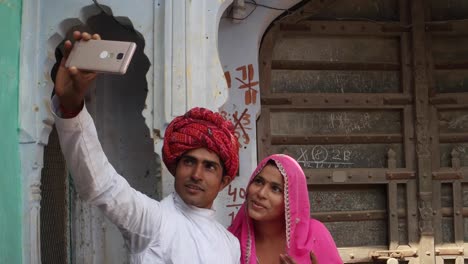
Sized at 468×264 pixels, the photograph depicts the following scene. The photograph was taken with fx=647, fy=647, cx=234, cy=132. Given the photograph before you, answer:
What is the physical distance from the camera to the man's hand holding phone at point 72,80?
1592 millimetres

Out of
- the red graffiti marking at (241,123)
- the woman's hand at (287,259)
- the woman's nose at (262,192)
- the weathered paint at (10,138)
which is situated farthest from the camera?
the red graffiti marking at (241,123)

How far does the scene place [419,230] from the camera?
14.6ft

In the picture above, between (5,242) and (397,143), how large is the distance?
2813 mm

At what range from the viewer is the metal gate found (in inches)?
174

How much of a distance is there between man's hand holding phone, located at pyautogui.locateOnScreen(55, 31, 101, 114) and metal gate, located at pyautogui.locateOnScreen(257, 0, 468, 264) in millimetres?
Answer: 2793

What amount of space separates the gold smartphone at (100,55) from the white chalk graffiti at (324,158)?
9.71 ft

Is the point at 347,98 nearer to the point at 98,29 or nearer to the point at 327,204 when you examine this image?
the point at 327,204

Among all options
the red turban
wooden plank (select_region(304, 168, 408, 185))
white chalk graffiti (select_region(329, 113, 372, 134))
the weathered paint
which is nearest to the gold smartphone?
the red turban

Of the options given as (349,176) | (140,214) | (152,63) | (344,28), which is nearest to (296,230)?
(140,214)

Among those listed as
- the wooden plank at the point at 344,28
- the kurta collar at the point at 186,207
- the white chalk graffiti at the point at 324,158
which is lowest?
the kurta collar at the point at 186,207

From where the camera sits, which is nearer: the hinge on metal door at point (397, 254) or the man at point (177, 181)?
the man at point (177, 181)

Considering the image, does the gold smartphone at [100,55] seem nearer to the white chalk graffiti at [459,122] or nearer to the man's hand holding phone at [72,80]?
the man's hand holding phone at [72,80]

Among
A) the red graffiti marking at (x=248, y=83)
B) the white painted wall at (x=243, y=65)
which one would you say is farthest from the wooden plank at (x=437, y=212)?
the red graffiti marking at (x=248, y=83)

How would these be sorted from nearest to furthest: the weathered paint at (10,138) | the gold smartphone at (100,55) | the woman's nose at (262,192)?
the gold smartphone at (100,55)
the woman's nose at (262,192)
the weathered paint at (10,138)
